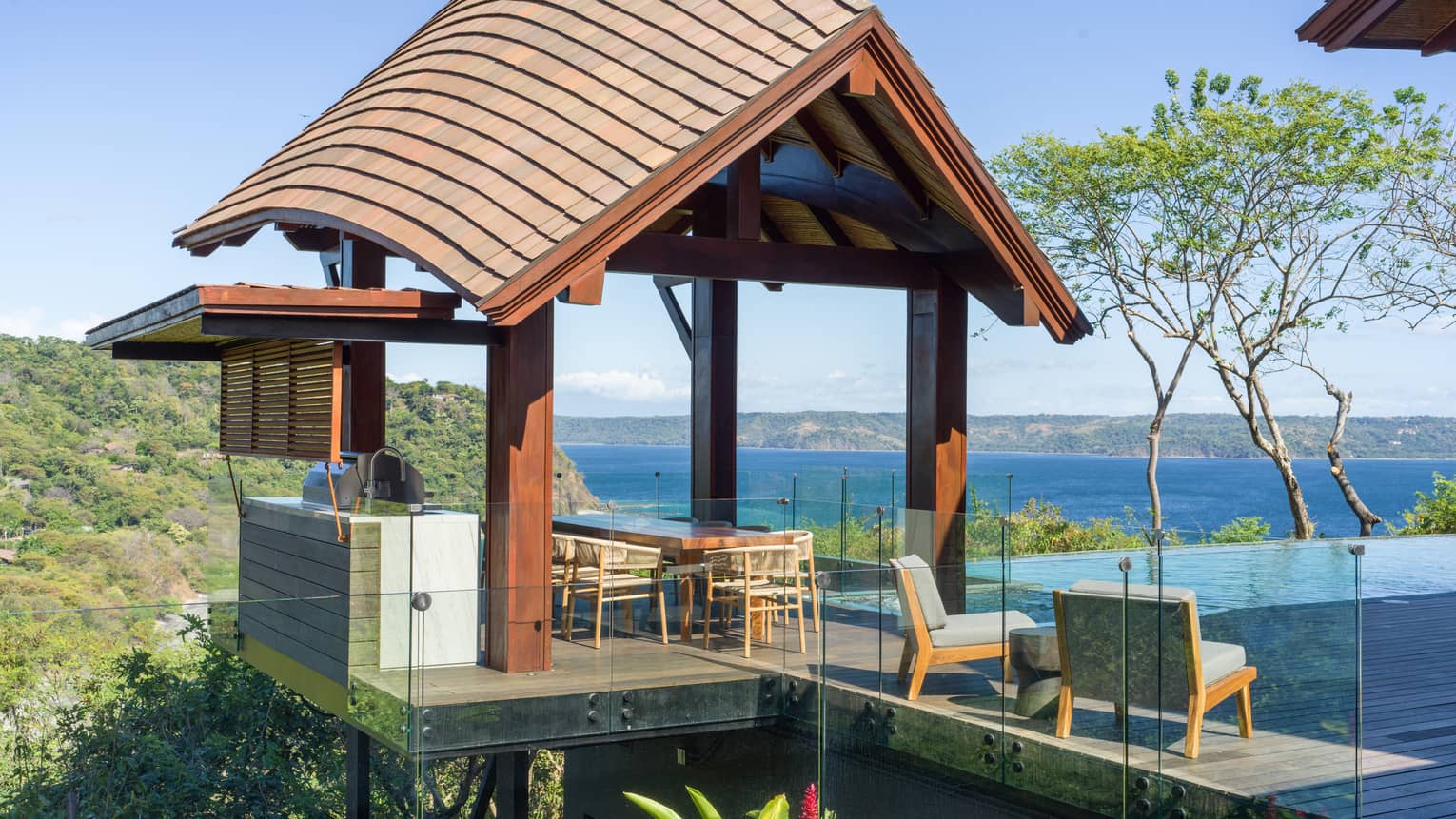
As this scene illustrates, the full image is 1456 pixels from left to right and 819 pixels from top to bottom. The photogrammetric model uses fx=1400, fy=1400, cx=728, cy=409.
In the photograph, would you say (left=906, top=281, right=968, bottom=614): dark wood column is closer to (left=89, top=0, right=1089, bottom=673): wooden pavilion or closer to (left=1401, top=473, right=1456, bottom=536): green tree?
(left=89, top=0, right=1089, bottom=673): wooden pavilion

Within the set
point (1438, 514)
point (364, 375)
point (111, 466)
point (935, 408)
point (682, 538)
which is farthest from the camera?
point (111, 466)

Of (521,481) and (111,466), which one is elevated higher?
(521,481)

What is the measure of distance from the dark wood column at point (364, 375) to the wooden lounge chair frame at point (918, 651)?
183 inches

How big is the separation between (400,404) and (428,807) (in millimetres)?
31889

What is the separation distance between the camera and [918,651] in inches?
307

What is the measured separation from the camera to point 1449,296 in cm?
2338

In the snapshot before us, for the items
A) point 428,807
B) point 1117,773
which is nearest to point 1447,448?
point 428,807

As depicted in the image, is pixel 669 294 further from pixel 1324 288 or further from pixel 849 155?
pixel 1324 288

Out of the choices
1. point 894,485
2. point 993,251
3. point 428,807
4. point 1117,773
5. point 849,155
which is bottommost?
point 428,807

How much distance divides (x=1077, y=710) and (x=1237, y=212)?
717 inches

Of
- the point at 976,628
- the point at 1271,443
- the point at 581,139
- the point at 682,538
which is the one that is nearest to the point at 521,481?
the point at 682,538

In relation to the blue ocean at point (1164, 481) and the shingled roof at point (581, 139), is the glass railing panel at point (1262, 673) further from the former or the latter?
the blue ocean at point (1164, 481)

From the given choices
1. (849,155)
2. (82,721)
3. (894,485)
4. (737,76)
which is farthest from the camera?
(82,721)

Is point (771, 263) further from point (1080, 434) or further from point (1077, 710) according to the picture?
point (1080, 434)
